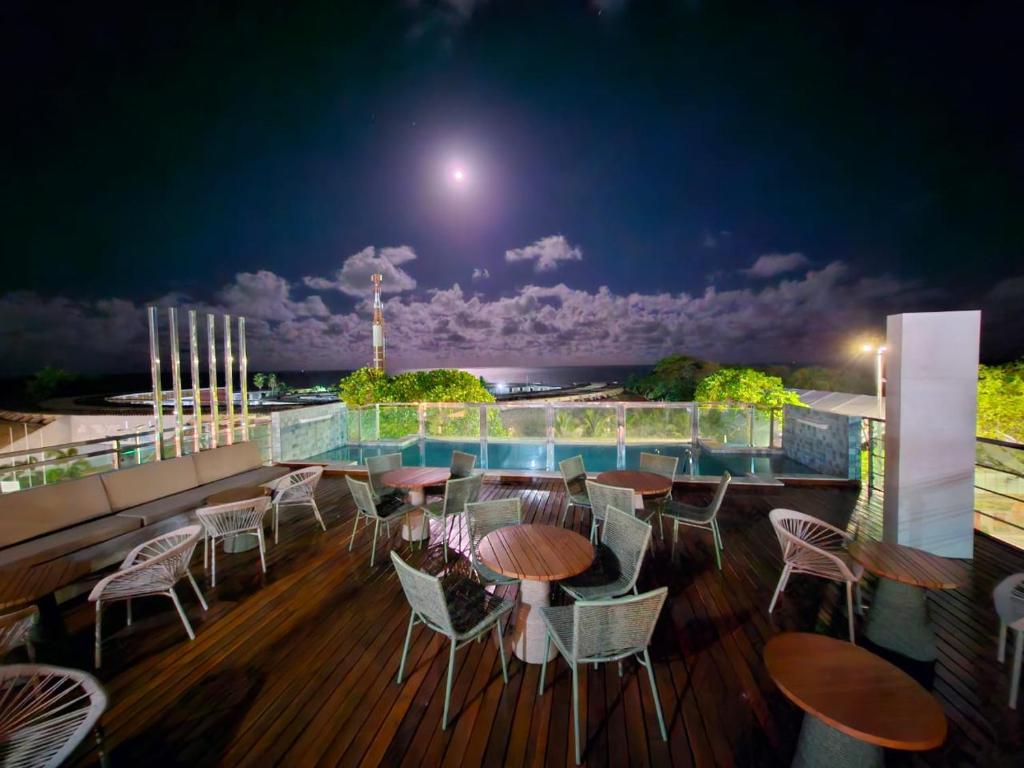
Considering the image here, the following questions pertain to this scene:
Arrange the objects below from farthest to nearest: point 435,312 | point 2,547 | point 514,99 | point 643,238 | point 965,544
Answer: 1. point 435,312
2. point 643,238
3. point 514,99
4. point 965,544
5. point 2,547

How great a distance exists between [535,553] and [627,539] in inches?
27.9

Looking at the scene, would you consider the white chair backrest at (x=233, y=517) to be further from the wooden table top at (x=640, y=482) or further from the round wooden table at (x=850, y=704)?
the round wooden table at (x=850, y=704)

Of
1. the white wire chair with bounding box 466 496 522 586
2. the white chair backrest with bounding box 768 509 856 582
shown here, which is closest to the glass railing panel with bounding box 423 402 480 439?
the white wire chair with bounding box 466 496 522 586

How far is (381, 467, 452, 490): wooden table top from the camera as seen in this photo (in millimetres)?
4109

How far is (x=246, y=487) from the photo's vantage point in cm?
466

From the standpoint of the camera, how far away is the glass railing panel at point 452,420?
28.9 ft

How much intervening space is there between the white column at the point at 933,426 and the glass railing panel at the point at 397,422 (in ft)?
27.3

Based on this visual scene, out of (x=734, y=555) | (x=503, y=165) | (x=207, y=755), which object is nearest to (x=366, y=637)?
(x=207, y=755)

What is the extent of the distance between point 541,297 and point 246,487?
3851 cm

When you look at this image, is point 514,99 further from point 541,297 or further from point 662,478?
point 541,297

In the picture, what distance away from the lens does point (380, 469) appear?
489 cm

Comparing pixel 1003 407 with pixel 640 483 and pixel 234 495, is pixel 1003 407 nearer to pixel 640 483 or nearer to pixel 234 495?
pixel 640 483

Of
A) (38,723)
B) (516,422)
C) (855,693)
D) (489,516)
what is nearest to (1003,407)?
(516,422)

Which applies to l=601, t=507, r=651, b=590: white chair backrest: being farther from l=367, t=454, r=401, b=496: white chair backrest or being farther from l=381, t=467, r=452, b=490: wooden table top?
l=367, t=454, r=401, b=496: white chair backrest
